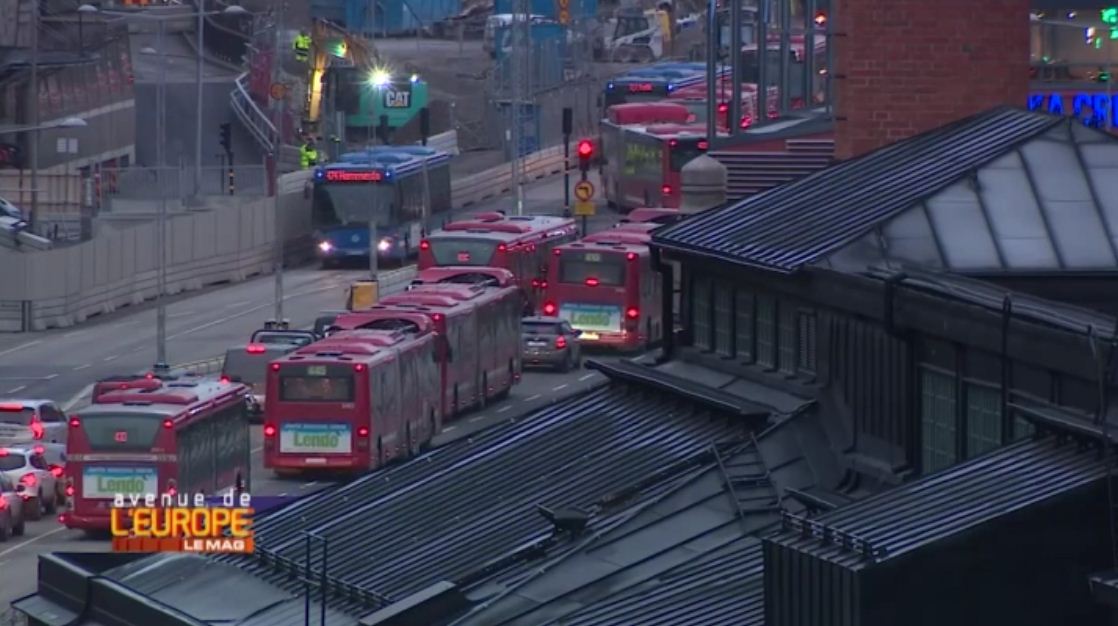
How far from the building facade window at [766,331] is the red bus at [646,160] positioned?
56.2 m

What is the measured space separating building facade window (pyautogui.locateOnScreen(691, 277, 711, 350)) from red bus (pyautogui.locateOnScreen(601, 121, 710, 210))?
180 ft

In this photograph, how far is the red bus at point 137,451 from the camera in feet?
148

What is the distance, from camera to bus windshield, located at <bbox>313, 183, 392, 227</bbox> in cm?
8012

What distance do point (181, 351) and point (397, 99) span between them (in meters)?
50.9

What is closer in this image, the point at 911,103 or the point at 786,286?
the point at 786,286

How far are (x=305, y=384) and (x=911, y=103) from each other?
93.0 ft

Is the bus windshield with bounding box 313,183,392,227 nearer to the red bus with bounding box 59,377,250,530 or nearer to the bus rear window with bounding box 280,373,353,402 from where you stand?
the bus rear window with bounding box 280,373,353,402

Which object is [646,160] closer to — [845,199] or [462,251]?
[462,251]

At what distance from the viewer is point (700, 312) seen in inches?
875

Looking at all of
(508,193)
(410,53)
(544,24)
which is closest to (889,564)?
(508,193)

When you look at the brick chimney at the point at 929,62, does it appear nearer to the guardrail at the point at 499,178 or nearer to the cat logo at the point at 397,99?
the guardrail at the point at 499,178

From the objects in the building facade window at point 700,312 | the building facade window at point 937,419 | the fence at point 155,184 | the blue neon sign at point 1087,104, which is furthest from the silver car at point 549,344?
the building facade window at point 937,419

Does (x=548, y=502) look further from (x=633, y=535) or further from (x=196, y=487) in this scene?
(x=196, y=487)

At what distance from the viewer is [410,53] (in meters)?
147
